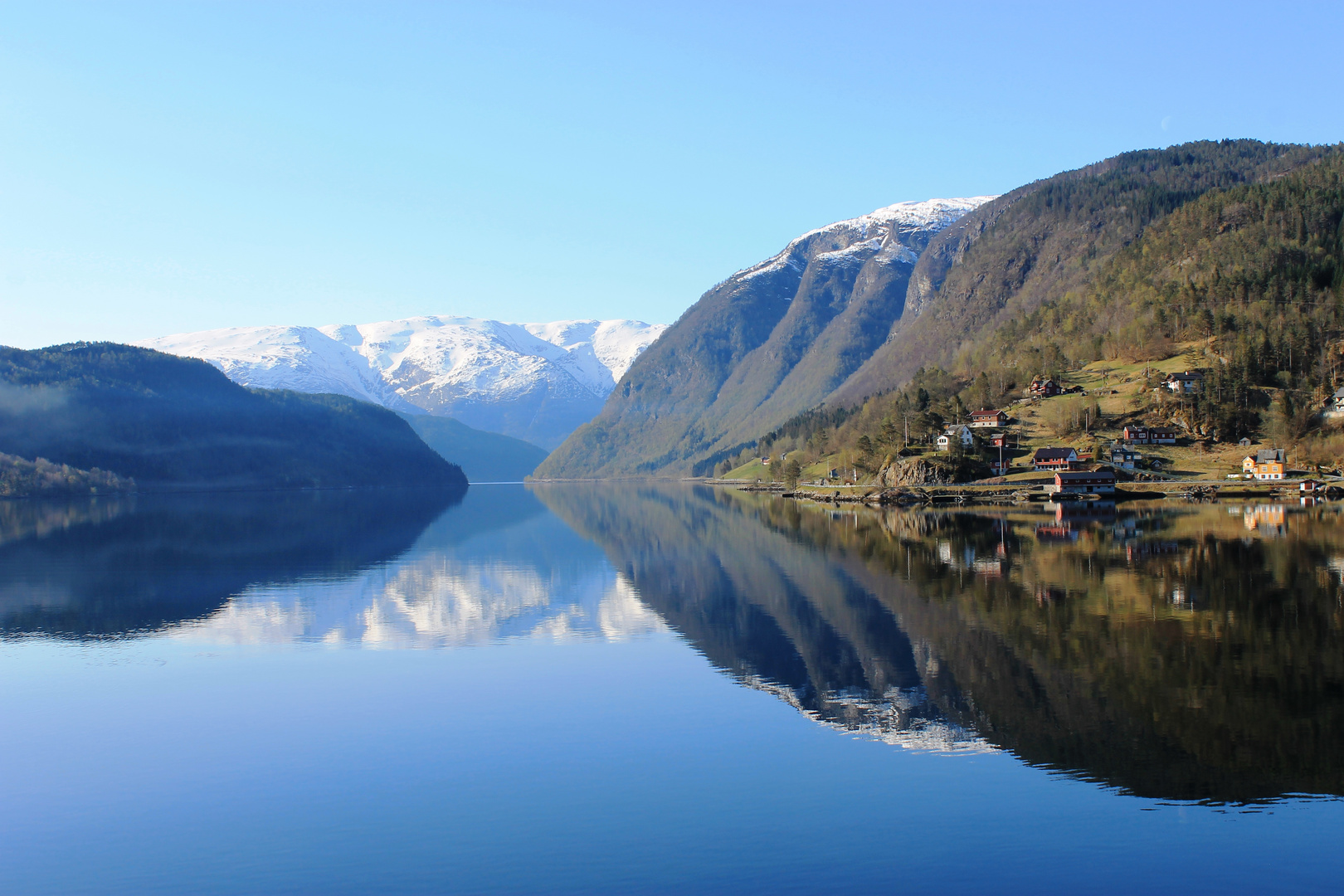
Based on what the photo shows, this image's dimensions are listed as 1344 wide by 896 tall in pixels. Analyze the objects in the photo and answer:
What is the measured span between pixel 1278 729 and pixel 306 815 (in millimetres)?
23990

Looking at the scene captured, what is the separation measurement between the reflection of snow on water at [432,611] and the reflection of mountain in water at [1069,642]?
12.1ft

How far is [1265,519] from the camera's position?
85688 mm

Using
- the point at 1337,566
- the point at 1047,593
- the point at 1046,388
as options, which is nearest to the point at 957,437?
the point at 1046,388

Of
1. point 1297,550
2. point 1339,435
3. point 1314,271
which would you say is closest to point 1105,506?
point 1339,435

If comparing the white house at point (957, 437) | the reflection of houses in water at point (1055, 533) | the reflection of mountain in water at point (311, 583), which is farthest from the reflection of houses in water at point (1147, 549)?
the white house at point (957, 437)

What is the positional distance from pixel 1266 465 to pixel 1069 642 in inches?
4516

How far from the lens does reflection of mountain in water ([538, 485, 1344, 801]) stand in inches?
922

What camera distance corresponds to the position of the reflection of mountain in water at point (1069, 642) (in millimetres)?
23406

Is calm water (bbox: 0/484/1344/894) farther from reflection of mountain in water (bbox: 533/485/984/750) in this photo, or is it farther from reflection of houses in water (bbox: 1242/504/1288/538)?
reflection of houses in water (bbox: 1242/504/1288/538)

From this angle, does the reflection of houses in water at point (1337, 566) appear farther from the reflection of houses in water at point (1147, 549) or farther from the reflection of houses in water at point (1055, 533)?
the reflection of houses in water at point (1055, 533)

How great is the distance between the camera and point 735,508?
147 meters

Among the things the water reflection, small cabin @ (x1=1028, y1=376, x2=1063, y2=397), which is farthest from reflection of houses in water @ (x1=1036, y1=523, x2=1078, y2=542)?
small cabin @ (x1=1028, y1=376, x2=1063, y2=397)

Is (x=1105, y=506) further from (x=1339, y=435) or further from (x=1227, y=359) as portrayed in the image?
(x=1227, y=359)

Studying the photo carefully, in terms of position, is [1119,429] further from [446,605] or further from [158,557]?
[158,557]
